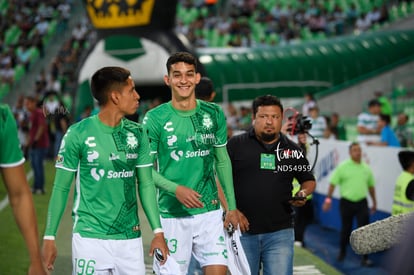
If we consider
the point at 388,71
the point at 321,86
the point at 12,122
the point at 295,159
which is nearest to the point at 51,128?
the point at 321,86

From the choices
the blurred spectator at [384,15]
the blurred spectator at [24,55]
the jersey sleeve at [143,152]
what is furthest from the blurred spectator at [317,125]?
the blurred spectator at [24,55]

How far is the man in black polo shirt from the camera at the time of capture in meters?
7.41

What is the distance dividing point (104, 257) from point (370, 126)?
1291 cm

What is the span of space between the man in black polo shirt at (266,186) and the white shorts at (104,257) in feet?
5.49

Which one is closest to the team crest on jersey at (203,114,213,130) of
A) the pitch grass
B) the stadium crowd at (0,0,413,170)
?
the pitch grass

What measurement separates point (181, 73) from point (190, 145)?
541 millimetres

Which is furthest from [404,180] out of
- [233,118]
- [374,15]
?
A: [374,15]

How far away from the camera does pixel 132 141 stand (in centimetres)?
596

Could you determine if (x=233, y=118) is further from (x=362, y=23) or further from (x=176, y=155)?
(x=176, y=155)

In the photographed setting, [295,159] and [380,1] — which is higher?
[380,1]

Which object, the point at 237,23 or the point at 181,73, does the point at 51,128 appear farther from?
the point at 181,73

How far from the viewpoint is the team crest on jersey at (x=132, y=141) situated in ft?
19.5

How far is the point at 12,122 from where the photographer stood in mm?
4660

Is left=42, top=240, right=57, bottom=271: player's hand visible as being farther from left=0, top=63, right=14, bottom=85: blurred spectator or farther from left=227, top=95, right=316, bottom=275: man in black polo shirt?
left=0, top=63, right=14, bottom=85: blurred spectator
